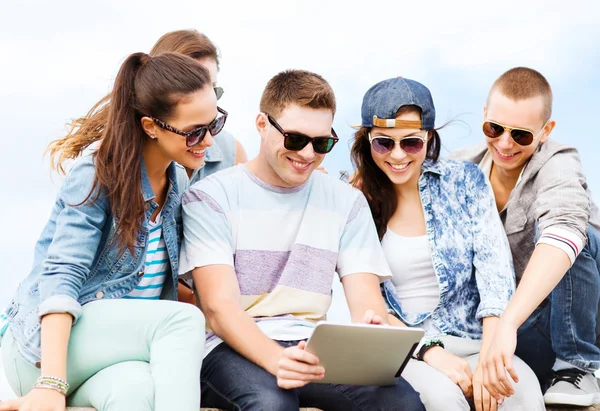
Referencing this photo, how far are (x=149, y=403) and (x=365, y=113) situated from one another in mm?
2149

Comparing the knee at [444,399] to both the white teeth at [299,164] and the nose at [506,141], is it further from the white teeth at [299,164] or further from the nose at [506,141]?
the nose at [506,141]

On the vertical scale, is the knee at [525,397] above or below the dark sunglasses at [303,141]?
below

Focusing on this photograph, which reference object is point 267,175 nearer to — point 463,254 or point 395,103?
point 395,103

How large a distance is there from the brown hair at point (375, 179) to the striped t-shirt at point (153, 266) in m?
1.32

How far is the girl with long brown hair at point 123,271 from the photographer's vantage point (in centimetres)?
321

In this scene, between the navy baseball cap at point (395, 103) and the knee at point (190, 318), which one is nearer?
the knee at point (190, 318)

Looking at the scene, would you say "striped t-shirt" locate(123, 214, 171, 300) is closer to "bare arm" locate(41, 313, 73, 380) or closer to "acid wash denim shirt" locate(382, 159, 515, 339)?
"bare arm" locate(41, 313, 73, 380)

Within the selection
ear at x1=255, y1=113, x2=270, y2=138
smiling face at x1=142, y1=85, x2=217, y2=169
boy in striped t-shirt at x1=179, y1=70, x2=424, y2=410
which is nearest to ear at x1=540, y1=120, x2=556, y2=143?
boy in striped t-shirt at x1=179, y1=70, x2=424, y2=410

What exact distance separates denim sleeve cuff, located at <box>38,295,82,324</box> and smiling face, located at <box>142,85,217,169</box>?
0.87 m

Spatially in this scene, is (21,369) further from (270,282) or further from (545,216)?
(545,216)

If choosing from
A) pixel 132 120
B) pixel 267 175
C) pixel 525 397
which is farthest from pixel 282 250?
pixel 525 397

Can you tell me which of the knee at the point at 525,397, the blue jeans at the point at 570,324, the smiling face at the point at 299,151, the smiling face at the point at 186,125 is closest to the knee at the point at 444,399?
the knee at the point at 525,397

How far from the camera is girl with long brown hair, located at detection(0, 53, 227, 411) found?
3.21 m

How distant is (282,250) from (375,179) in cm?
90
